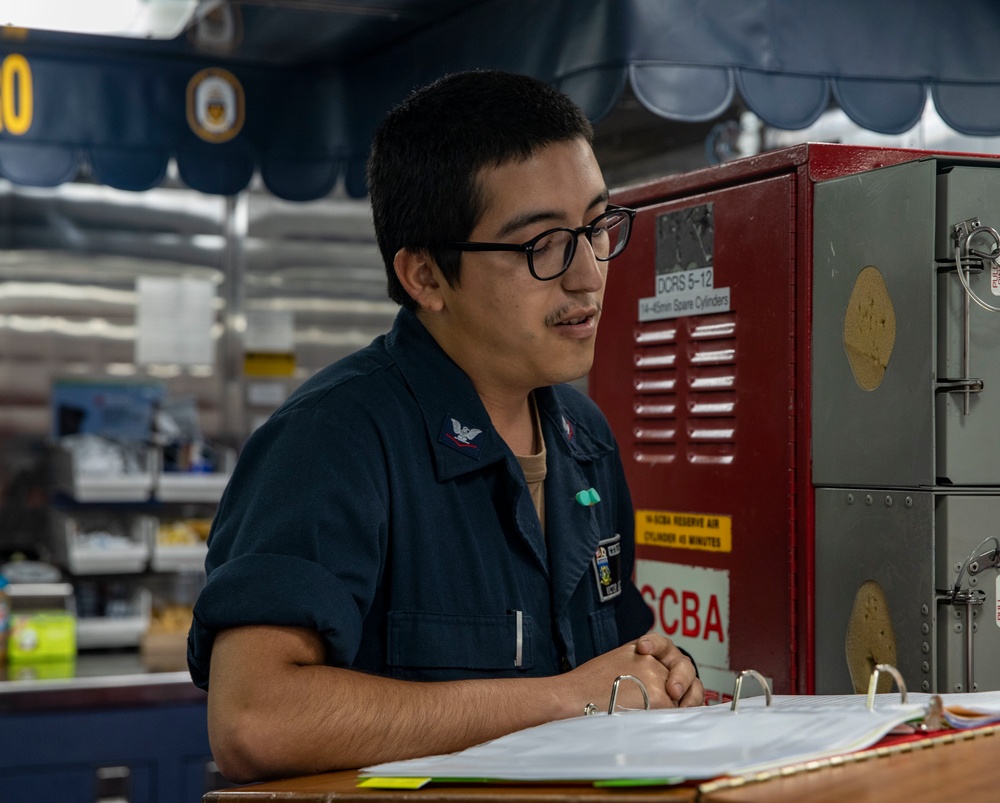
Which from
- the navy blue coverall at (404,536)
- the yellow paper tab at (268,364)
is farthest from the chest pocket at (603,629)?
the yellow paper tab at (268,364)

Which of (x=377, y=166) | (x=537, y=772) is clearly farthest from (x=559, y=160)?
(x=537, y=772)

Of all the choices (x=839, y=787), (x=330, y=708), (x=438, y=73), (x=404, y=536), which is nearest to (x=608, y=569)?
(x=404, y=536)

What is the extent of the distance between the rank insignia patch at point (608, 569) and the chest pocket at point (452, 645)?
270 mm

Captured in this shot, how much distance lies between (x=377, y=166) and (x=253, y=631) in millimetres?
735

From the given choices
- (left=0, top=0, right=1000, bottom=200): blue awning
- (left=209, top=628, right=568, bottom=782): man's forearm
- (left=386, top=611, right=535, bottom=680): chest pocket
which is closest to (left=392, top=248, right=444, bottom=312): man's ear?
(left=386, top=611, right=535, bottom=680): chest pocket

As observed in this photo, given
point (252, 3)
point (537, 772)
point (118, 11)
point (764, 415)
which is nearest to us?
point (537, 772)

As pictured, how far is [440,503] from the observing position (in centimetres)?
161

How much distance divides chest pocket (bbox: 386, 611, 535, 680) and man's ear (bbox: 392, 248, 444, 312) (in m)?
0.45

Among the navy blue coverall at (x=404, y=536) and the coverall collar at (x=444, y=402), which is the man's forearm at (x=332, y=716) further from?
the coverall collar at (x=444, y=402)

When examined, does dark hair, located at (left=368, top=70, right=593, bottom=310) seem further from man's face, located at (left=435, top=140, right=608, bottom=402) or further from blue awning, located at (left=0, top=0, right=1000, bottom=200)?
blue awning, located at (left=0, top=0, right=1000, bottom=200)

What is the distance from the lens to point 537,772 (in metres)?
1.06

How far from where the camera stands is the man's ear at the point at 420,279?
172 cm

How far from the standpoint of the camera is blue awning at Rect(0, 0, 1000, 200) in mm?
2789

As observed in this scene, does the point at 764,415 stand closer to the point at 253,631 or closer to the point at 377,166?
the point at 377,166
